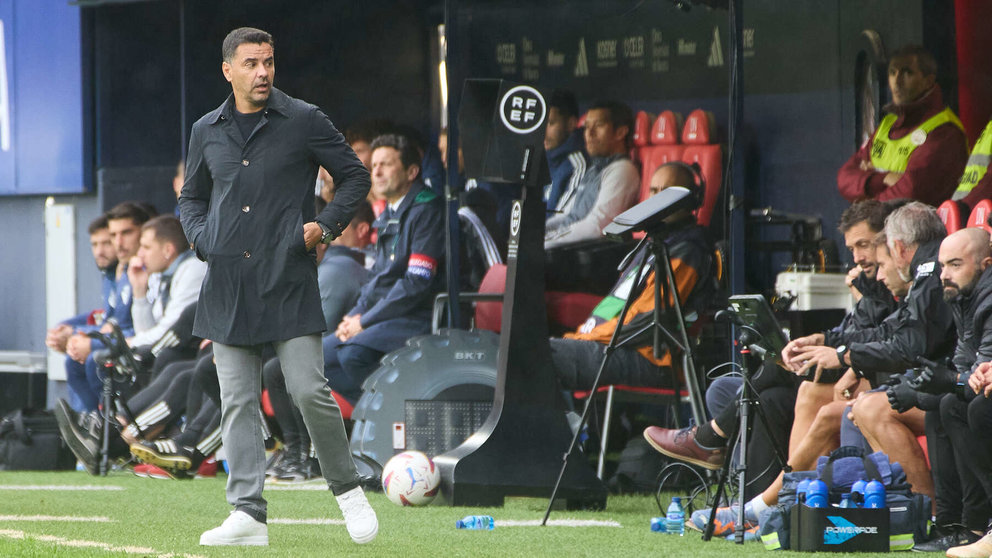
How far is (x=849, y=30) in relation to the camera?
349 inches

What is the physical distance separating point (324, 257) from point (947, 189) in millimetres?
3901

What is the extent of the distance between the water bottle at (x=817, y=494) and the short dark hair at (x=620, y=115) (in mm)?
4203

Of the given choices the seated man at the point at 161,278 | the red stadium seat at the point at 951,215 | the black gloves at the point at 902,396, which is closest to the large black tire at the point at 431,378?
the red stadium seat at the point at 951,215

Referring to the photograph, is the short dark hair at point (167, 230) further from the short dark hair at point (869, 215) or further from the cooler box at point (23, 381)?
the short dark hair at point (869, 215)

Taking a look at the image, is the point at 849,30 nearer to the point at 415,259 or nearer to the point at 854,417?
the point at 415,259

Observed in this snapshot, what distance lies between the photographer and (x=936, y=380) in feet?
17.5

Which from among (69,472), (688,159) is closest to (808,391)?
(688,159)

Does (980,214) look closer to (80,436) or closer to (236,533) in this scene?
(236,533)

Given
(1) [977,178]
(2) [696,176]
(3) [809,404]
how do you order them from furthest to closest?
(2) [696,176] → (1) [977,178] → (3) [809,404]

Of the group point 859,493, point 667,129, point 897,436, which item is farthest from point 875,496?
point 667,129

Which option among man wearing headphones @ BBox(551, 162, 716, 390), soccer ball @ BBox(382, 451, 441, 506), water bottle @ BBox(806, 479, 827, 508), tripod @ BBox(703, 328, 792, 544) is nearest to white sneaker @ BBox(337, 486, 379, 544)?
tripod @ BBox(703, 328, 792, 544)

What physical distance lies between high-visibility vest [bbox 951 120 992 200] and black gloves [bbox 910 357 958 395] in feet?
7.08

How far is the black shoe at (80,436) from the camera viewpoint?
9414 mm

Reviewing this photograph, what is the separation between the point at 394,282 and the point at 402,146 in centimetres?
89
